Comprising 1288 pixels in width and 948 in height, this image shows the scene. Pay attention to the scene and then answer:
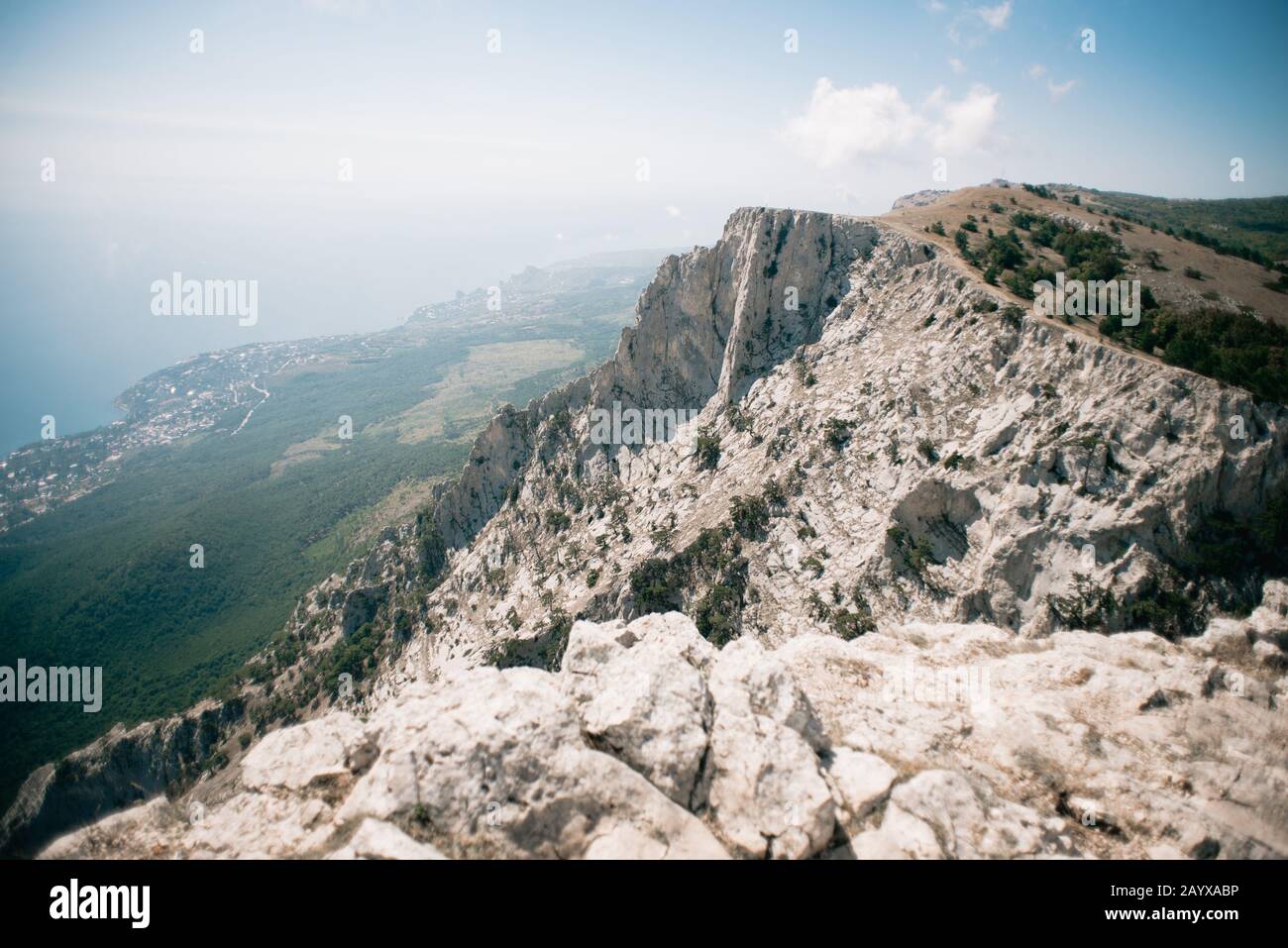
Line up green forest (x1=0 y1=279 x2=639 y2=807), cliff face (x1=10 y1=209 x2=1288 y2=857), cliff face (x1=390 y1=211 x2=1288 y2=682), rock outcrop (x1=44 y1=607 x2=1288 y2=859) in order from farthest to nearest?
green forest (x1=0 y1=279 x2=639 y2=807)
cliff face (x1=390 y1=211 x2=1288 y2=682)
cliff face (x1=10 y1=209 x2=1288 y2=857)
rock outcrop (x1=44 y1=607 x2=1288 y2=859)

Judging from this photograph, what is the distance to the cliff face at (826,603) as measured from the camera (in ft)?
46.6

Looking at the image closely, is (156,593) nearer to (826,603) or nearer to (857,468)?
(826,603)

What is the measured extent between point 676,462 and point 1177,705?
52860 mm

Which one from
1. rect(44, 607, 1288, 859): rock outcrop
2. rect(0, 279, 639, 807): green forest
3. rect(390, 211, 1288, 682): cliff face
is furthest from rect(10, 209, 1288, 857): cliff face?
rect(0, 279, 639, 807): green forest

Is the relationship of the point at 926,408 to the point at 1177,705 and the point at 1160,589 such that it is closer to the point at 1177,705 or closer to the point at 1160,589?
the point at 1160,589

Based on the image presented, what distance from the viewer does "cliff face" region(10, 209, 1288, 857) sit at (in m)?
14.2

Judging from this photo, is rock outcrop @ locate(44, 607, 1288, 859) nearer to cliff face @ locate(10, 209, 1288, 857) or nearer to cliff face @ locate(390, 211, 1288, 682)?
cliff face @ locate(10, 209, 1288, 857)

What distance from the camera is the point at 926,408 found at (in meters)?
45.8

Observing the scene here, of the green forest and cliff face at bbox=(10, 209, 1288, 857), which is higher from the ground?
cliff face at bbox=(10, 209, 1288, 857)

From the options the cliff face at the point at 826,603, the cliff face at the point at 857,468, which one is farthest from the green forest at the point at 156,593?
the cliff face at the point at 857,468

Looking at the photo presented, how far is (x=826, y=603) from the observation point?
4319 centimetres

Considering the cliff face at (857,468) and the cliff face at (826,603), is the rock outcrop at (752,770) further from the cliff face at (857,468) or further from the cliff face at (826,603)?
the cliff face at (857,468)

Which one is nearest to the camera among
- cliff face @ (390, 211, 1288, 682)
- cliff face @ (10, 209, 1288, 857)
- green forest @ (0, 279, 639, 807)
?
cliff face @ (10, 209, 1288, 857)

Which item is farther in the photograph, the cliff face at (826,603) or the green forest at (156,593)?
the green forest at (156,593)
